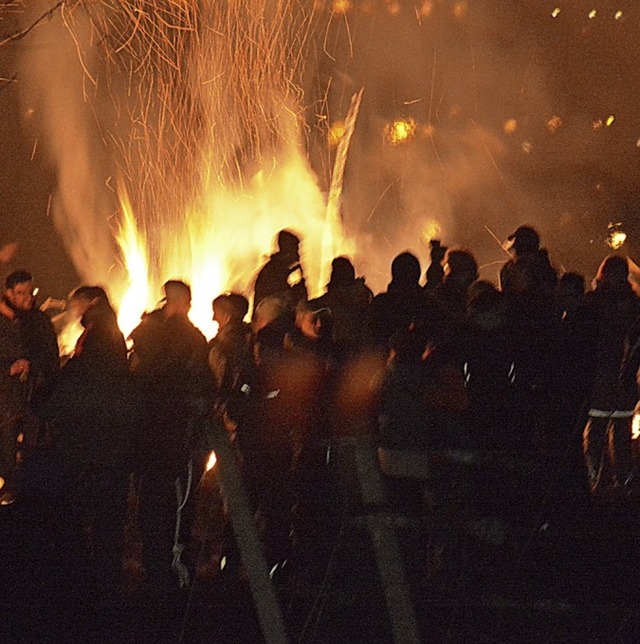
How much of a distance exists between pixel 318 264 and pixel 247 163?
1410mm

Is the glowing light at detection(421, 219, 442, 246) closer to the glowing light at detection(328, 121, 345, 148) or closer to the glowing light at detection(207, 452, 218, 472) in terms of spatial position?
the glowing light at detection(328, 121, 345, 148)

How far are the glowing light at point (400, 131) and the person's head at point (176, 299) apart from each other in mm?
19456

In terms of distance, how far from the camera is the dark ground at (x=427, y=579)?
22.2 feet

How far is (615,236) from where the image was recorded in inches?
1128

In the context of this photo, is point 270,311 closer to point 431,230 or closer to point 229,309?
point 229,309

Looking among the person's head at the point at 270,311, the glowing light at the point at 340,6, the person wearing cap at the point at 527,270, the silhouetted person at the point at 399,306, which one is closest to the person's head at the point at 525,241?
the person wearing cap at the point at 527,270

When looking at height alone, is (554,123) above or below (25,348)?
above

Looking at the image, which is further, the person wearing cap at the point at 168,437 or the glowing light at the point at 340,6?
the glowing light at the point at 340,6

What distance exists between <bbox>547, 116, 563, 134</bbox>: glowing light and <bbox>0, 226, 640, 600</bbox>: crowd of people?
69.0ft

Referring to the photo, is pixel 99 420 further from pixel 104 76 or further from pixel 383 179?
pixel 383 179

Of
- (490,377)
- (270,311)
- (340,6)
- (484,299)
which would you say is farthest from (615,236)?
(490,377)

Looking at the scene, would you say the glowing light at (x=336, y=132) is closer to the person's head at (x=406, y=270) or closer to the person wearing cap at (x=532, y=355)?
the person's head at (x=406, y=270)

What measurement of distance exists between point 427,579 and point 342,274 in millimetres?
2678

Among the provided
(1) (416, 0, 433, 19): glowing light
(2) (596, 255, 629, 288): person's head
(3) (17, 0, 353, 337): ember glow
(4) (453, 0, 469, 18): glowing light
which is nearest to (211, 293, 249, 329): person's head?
(2) (596, 255, 629, 288): person's head
